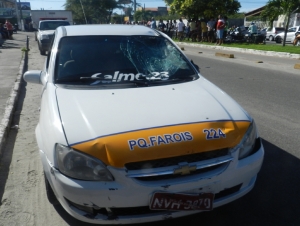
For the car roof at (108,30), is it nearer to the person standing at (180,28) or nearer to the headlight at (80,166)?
the headlight at (80,166)

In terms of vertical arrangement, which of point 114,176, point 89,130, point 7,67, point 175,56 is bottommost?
point 7,67

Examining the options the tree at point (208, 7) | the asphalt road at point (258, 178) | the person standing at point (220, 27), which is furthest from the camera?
the tree at point (208, 7)

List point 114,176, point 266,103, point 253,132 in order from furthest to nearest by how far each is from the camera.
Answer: point 266,103 → point 253,132 → point 114,176

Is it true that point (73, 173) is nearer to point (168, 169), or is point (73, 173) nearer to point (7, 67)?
point (168, 169)

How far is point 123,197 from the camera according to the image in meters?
2.35

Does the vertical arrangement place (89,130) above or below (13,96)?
above

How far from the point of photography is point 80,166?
2406mm

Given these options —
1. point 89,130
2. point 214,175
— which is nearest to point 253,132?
point 214,175

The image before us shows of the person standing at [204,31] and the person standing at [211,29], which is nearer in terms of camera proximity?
the person standing at [211,29]

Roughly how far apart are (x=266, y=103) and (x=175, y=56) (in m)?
3.29

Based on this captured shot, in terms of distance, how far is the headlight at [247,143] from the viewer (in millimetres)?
2652

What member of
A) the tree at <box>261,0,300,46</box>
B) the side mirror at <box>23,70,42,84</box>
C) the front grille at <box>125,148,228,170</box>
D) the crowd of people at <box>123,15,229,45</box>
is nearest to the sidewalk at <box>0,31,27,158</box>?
the side mirror at <box>23,70,42,84</box>

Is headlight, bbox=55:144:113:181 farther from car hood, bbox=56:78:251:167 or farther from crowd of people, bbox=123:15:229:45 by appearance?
crowd of people, bbox=123:15:229:45

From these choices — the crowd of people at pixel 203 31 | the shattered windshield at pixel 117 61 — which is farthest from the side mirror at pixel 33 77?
the crowd of people at pixel 203 31
